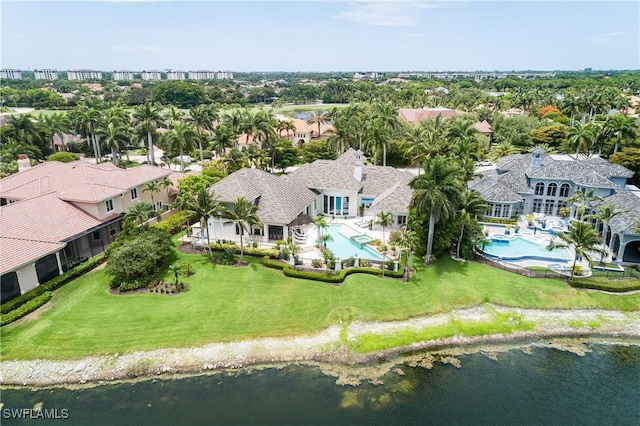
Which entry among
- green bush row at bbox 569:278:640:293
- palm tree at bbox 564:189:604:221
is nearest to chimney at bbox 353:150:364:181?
palm tree at bbox 564:189:604:221

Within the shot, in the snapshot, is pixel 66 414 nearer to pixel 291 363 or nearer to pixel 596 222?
pixel 291 363

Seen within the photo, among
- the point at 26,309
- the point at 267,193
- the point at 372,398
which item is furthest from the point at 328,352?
the point at 26,309

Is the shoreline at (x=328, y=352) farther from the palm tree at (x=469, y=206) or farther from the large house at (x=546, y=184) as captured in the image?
the large house at (x=546, y=184)

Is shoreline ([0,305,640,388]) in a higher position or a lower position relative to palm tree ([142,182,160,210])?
lower

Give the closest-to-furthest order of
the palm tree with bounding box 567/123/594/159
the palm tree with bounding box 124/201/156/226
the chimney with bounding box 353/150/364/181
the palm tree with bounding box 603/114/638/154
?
the palm tree with bounding box 124/201/156/226 < the chimney with bounding box 353/150/364/181 < the palm tree with bounding box 603/114/638/154 < the palm tree with bounding box 567/123/594/159

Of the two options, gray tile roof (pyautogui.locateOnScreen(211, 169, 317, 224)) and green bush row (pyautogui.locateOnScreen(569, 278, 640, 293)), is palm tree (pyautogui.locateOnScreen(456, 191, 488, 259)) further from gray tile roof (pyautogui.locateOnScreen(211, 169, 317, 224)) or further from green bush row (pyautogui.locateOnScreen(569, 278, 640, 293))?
gray tile roof (pyautogui.locateOnScreen(211, 169, 317, 224))

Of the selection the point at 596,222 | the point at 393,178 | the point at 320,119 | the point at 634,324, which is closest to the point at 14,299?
the point at 393,178
